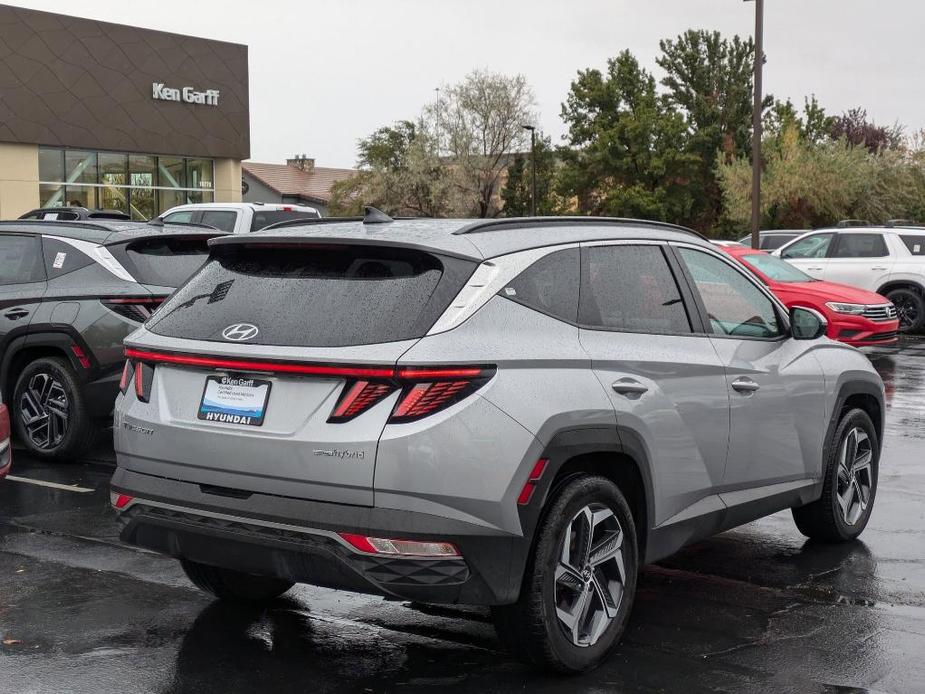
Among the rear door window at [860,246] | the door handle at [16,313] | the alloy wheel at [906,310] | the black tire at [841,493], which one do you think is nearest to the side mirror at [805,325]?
the black tire at [841,493]

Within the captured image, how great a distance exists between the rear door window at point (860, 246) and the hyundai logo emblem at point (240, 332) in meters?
18.5

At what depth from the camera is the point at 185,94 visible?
41.2 m

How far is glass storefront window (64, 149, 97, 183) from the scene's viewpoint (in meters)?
38.4

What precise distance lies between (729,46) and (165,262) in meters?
71.9

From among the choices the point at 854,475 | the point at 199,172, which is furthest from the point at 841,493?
the point at 199,172

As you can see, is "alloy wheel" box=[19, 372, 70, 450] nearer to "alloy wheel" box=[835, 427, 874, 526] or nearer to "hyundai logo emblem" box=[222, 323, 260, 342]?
"hyundai logo emblem" box=[222, 323, 260, 342]

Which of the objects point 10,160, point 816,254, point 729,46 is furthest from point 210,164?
point 729,46

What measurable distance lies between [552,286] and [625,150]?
231 ft

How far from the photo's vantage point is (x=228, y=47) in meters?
42.6

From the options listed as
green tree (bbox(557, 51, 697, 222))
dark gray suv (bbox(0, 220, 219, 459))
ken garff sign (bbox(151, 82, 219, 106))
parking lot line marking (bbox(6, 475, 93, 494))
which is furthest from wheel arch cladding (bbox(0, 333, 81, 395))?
green tree (bbox(557, 51, 697, 222))

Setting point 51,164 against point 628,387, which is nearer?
point 628,387

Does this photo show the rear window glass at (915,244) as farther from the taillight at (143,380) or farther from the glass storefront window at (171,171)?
the glass storefront window at (171,171)

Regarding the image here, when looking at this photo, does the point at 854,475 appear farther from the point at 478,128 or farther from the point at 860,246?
the point at 478,128

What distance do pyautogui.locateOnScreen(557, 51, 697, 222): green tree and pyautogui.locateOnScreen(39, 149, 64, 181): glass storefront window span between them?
1578 inches
